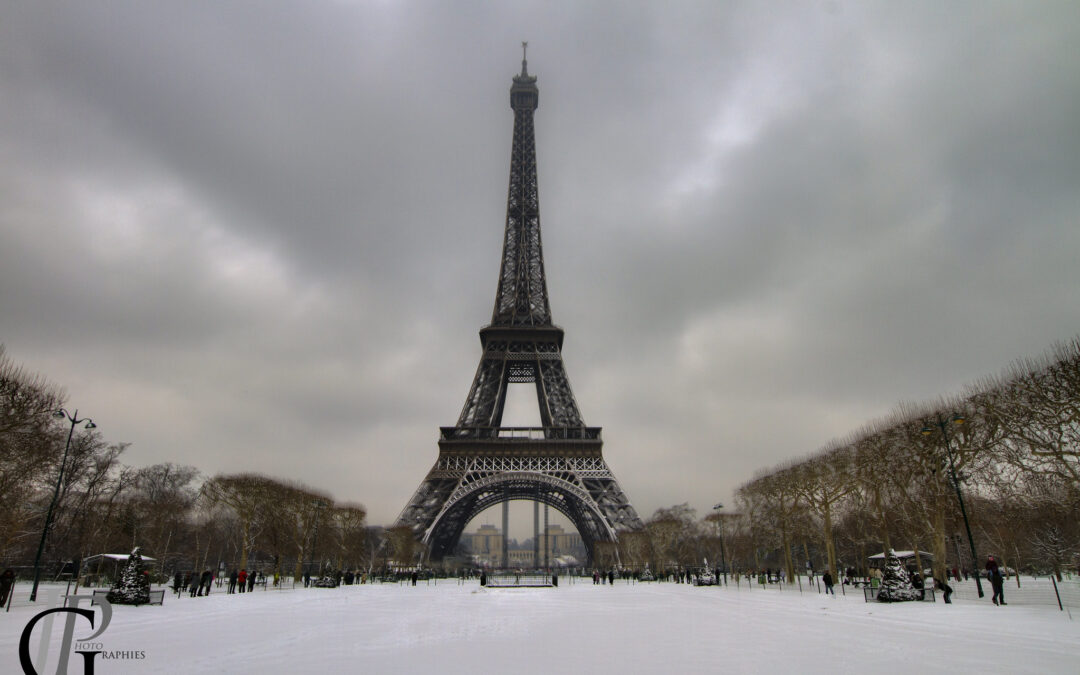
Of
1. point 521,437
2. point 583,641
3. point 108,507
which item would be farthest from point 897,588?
point 108,507

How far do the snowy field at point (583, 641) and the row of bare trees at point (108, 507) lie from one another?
1005cm

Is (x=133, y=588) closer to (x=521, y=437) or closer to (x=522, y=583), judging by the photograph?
(x=522, y=583)

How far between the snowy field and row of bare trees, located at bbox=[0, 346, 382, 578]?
10053 millimetres

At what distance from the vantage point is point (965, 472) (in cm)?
2998

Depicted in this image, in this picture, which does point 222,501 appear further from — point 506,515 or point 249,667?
point 506,515

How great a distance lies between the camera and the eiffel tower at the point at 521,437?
181 feet

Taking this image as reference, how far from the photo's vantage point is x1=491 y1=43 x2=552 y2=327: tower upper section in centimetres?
6650

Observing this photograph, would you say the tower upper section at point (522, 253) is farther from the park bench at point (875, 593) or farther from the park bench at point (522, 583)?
the park bench at point (875, 593)

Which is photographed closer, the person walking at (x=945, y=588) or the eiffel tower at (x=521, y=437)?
the person walking at (x=945, y=588)

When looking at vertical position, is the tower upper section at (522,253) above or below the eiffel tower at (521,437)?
above

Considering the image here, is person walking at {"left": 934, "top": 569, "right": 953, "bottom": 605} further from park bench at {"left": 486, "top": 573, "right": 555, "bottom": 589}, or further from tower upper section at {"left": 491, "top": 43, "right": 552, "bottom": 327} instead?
tower upper section at {"left": 491, "top": 43, "right": 552, "bottom": 327}

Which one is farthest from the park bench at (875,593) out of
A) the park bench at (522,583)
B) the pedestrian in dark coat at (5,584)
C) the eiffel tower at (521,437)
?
the pedestrian in dark coat at (5,584)

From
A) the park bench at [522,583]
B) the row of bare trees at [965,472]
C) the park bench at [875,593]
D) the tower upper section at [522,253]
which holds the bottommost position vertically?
the park bench at [522,583]

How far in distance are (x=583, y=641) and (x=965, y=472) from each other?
27.7m
